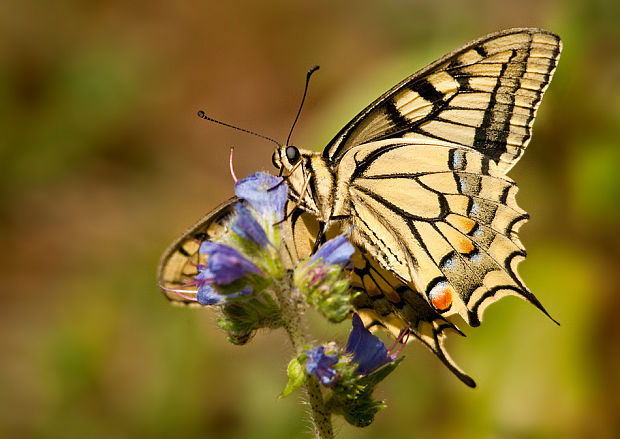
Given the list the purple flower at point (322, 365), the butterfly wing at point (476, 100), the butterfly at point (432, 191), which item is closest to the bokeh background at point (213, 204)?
the purple flower at point (322, 365)

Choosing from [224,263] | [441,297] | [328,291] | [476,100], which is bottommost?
[441,297]

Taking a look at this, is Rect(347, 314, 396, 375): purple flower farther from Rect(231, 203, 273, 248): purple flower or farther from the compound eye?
the compound eye

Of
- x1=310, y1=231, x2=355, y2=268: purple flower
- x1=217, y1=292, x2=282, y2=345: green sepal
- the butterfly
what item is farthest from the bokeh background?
the butterfly

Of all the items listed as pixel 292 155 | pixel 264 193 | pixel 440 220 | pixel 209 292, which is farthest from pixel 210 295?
pixel 440 220

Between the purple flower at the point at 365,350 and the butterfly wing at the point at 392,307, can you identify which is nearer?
the purple flower at the point at 365,350

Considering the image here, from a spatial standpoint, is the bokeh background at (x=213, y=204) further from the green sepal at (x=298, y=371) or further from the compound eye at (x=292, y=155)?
the compound eye at (x=292, y=155)

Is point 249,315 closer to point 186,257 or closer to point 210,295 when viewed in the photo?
point 210,295
